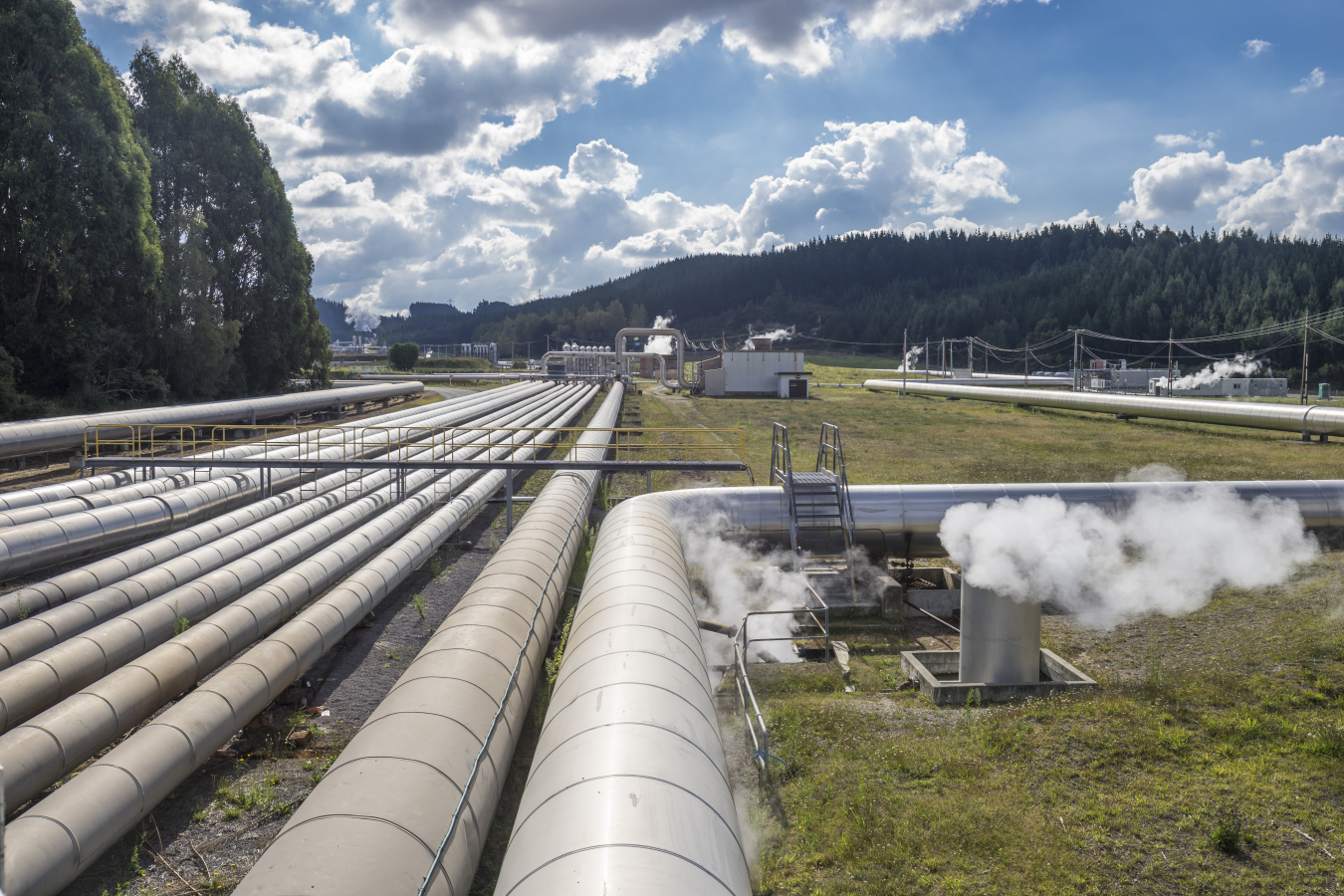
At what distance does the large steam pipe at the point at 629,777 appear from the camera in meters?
4.01

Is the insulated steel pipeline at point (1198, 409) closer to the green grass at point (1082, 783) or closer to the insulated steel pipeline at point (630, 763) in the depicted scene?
the green grass at point (1082, 783)

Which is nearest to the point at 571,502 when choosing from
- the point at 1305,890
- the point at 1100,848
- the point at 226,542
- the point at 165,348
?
the point at 226,542

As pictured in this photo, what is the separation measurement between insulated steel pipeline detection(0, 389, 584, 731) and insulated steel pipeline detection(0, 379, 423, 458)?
11.8 metres

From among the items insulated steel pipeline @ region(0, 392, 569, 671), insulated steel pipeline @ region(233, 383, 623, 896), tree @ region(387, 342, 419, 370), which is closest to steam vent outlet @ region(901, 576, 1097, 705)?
insulated steel pipeline @ region(233, 383, 623, 896)

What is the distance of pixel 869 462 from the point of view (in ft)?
87.5

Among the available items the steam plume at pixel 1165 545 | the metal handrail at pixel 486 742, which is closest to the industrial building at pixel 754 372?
the steam plume at pixel 1165 545

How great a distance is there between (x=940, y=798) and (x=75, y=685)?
9480 mm

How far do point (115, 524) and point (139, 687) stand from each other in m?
9.04

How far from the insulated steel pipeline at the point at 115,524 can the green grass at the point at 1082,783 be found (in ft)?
42.3

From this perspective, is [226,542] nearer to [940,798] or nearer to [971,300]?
[940,798]

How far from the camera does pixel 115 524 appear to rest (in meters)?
15.0

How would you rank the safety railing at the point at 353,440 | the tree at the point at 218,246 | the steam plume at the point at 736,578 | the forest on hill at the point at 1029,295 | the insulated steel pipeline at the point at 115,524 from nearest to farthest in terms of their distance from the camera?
the insulated steel pipeline at the point at 115,524 → the steam plume at the point at 736,578 → the safety railing at the point at 353,440 → the tree at the point at 218,246 → the forest on hill at the point at 1029,295

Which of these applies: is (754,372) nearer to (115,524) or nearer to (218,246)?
(218,246)

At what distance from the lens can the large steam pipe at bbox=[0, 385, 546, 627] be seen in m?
10.9
